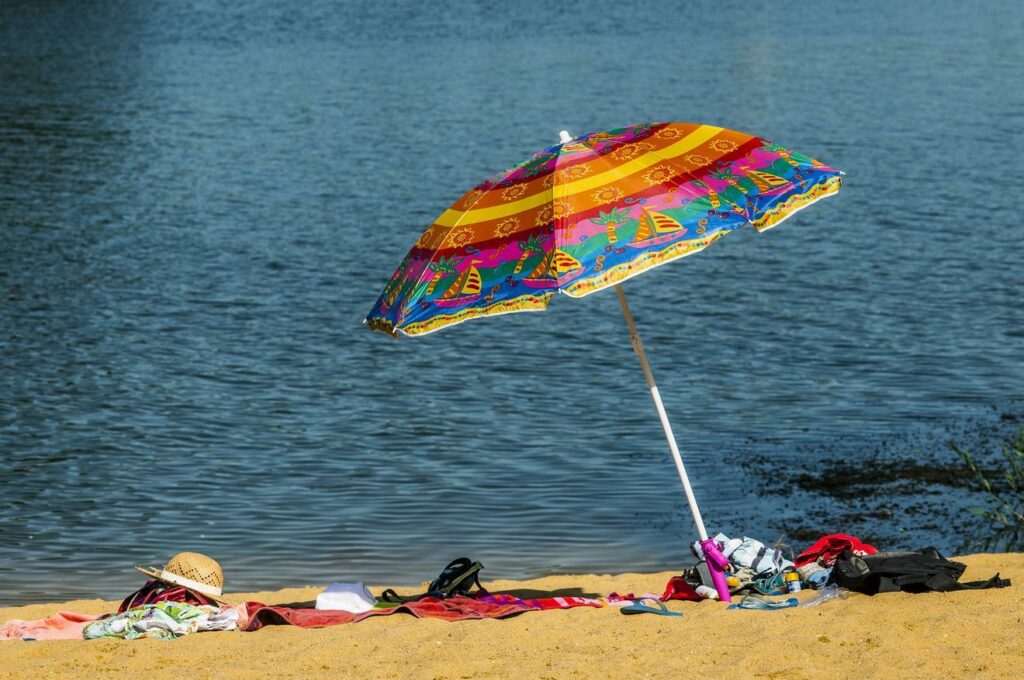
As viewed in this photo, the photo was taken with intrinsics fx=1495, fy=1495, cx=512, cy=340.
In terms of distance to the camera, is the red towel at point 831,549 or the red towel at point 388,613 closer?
the red towel at point 388,613

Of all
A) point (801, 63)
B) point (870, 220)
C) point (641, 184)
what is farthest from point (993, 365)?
point (801, 63)

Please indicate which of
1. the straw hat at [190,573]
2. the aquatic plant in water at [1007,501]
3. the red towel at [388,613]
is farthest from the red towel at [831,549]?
the straw hat at [190,573]

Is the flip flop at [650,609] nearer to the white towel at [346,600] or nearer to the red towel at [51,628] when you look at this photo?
the white towel at [346,600]

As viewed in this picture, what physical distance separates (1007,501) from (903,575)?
3.96m

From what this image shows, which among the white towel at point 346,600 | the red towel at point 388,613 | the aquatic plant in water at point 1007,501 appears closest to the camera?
the red towel at point 388,613

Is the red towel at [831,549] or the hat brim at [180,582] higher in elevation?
the hat brim at [180,582]

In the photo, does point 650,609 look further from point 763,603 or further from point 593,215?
point 593,215

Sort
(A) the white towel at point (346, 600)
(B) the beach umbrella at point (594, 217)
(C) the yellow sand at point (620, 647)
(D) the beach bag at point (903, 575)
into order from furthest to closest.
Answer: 1. (A) the white towel at point (346, 600)
2. (D) the beach bag at point (903, 575)
3. (B) the beach umbrella at point (594, 217)
4. (C) the yellow sand at point (620, 647)

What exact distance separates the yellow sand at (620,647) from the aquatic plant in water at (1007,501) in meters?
2.38

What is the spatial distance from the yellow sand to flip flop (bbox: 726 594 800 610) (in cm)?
11

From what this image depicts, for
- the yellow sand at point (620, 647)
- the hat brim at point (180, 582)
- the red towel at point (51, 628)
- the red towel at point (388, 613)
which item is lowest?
the yellow sand at point (620, 647)

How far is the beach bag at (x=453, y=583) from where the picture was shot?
8.37 m

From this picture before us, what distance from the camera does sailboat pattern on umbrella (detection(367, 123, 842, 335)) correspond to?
714cm

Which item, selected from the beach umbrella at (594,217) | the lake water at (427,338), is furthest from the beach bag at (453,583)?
the lake water at (427,338)
